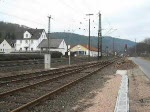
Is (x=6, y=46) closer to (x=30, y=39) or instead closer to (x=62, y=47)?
(x=30, y=39)

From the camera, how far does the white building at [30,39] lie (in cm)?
11775

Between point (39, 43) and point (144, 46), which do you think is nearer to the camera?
point (39, 43)

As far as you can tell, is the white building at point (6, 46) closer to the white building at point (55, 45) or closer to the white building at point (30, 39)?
the white building at point (30, 39)

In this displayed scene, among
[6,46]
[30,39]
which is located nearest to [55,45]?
[30,39]

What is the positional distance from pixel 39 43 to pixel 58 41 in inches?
292

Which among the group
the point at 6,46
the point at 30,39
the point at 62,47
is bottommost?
the point at 62,47

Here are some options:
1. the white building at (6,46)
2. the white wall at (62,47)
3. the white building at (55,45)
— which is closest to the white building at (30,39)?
the white building at (55,45)

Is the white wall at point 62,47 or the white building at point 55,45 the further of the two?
the white wall at point 62,47

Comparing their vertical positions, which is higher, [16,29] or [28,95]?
[16,29]

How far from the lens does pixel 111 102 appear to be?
535 inches

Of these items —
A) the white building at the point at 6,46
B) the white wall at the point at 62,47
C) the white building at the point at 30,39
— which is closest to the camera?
the white wall at the point at 62,47

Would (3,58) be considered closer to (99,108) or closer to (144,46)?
(99,108)

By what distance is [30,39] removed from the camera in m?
119

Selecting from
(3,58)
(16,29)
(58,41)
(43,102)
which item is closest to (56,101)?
(43,102)
